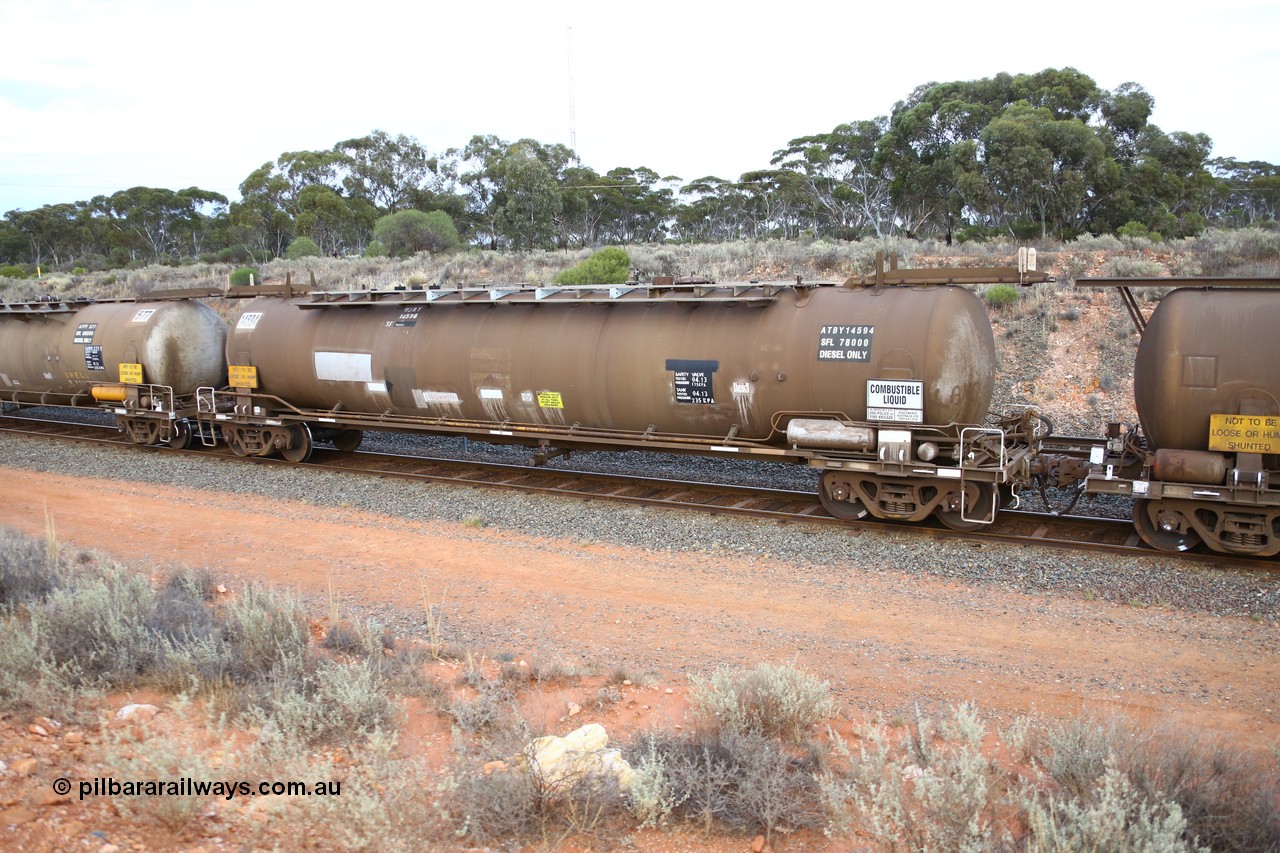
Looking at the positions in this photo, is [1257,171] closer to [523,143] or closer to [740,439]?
[523,143]

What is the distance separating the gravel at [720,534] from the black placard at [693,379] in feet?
5.92

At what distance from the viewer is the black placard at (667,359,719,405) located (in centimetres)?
1271

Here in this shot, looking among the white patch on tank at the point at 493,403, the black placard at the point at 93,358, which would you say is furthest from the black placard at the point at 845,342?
the black placard at the point at 93,358

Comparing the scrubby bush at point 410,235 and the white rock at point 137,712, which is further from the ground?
the scrubby bush at point 410,235

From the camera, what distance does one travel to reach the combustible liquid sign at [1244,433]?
32.2ft

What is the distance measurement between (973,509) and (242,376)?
14.6 meters

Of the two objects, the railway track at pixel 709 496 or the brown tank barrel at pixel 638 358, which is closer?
the railway track at pixel 709 496

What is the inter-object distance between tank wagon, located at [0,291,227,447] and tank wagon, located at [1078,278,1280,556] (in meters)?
18.1

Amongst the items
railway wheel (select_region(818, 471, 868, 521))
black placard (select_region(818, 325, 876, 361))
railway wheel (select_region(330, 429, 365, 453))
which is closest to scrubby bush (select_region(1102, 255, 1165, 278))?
black placard (select_region(818, 325, 876, 361))

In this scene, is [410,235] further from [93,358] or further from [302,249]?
[93,358]

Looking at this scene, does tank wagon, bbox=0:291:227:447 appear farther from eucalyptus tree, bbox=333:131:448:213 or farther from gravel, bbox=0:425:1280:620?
eucalyptus tree, bbox=333:131:448:213

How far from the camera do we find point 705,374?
12.7 meters

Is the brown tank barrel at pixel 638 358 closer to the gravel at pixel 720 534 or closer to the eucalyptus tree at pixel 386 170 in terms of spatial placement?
the gravel at pixel 720 534

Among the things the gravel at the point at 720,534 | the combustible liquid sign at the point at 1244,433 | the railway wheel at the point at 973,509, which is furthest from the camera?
the railway wheel at the point at 973,509
